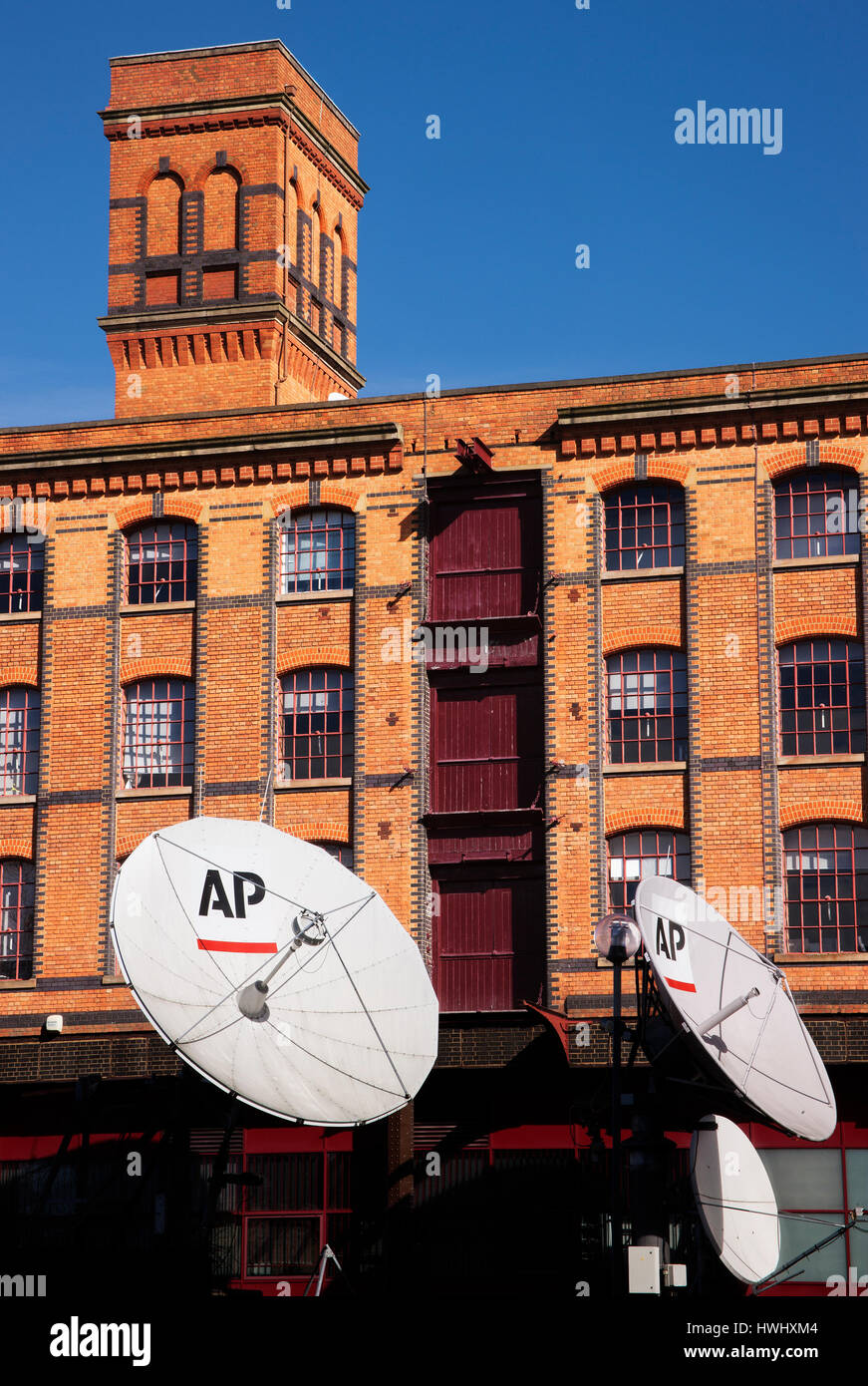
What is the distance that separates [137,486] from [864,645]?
15.8m

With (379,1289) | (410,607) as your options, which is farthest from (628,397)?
(379,1289)

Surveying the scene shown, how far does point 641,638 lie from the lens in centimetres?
3519

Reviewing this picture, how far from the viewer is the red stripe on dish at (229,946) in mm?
23688

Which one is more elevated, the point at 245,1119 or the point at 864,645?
the point at 864,645

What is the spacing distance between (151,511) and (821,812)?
15.6 m

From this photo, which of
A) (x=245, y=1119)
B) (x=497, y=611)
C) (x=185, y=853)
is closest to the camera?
(x=185, y=853)

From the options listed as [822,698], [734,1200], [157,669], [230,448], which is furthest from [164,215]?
[734,1200]

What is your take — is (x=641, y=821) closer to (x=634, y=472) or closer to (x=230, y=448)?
(x=634, y=472)

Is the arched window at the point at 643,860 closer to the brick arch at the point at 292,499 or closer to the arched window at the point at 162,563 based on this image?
the brick arch at the point at 292,499

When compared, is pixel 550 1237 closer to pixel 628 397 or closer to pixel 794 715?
pixel 794 715

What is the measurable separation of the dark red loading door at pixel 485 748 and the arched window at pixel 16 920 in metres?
8.98

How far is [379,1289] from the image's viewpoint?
31.6 m

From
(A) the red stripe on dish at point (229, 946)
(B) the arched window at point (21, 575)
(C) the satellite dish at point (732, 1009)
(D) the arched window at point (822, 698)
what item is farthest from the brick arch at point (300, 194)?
(A) the red stripe on dish at point (229, 946)
